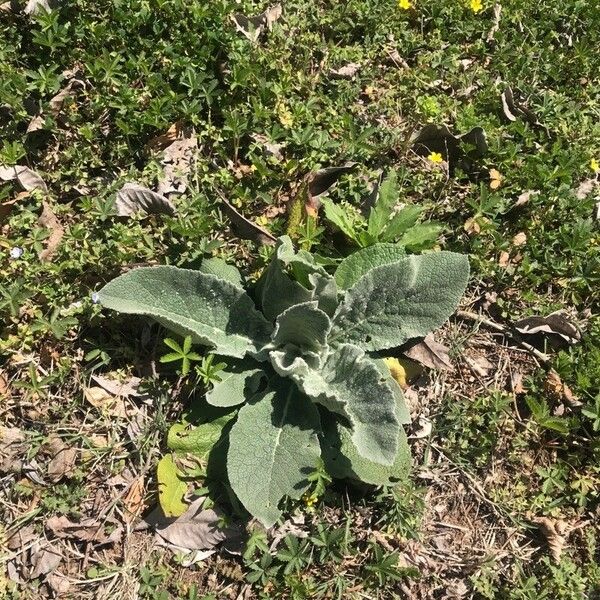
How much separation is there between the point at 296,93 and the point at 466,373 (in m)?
1.78

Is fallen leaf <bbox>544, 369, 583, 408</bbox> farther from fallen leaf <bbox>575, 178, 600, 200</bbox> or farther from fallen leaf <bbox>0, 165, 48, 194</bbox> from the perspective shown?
fallen leaf <bbox>0, 165, 48, 194</bbox>

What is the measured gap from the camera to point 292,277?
3178 millimetres

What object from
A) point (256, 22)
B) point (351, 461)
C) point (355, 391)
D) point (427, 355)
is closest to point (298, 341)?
point (355, 391)

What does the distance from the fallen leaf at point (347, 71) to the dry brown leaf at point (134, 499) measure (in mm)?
2398

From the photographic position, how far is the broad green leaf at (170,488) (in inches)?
117

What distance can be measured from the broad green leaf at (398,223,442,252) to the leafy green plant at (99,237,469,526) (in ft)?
0.66

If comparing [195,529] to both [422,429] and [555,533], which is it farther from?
[555,533]

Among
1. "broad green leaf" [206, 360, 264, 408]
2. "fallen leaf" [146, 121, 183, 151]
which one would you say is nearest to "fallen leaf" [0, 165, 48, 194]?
"fallen leaf" [146, 121, 183, 151]

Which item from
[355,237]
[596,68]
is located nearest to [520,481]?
[355,237]

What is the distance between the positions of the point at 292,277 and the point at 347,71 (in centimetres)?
139

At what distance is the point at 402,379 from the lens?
3.22m

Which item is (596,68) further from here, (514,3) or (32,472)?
(32,472)

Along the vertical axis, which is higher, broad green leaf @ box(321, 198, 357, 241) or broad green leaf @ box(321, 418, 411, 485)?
broad green leaf @ box(321, 198, 357, 241)

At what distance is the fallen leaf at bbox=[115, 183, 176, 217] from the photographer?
10.9 feet
